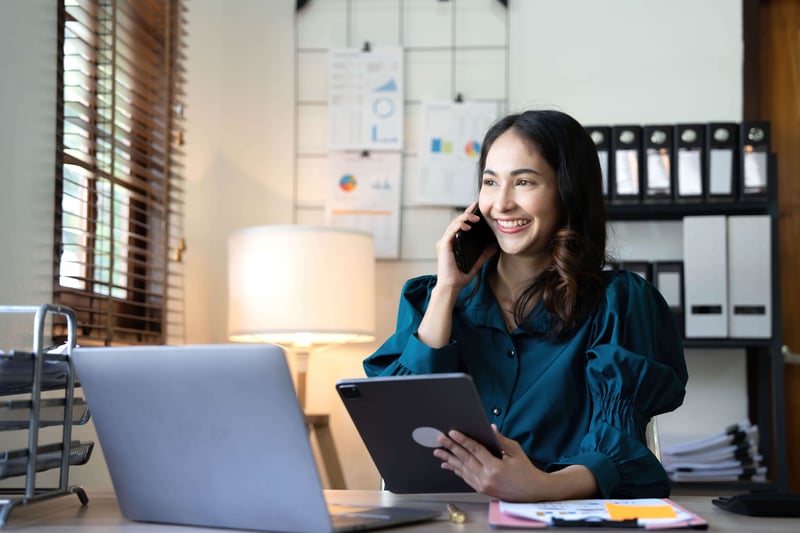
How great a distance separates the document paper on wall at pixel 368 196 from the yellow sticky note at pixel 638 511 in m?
2.26

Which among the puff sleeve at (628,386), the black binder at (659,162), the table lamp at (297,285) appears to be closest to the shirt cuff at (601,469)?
the puff sleeve at (628,386)

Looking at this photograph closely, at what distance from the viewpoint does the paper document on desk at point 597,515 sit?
3.32 feet

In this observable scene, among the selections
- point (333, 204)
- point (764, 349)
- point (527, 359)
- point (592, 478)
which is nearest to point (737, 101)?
point (764, 349)

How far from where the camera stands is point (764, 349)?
3.08m

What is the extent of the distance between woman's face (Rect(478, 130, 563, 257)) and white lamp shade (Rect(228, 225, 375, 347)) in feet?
3.92

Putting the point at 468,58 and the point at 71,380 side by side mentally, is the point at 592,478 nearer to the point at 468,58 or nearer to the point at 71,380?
the point at 71,380

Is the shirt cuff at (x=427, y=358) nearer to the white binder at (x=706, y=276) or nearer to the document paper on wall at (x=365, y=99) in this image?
the white binder at (x=706, y=276)

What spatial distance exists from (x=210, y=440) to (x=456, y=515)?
28 centimetres

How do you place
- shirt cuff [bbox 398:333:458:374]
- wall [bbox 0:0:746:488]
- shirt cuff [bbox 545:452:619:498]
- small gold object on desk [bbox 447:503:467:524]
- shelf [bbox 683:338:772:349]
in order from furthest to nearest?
wall [bbox 0:0:746:488] < shelf [bbox 683:338:772:349] < shirt cuff [bbox 398:333:458:374] < shirt cuff [bbox 545:452:619:498] < small gold object on desk [bbox 447:503:467:524]

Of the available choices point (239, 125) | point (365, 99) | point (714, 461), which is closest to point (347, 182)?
point (365, 99)

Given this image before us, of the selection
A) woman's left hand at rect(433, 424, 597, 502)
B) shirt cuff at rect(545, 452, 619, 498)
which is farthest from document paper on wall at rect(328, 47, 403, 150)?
woman's left hand at rect(433, 424, 597, 502)

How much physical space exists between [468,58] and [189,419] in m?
2.58

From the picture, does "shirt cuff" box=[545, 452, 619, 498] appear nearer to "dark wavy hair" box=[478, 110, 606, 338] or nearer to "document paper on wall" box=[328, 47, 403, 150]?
"dark wavy hair" box=[478, 110, 606, 338]

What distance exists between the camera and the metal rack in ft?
3.69
